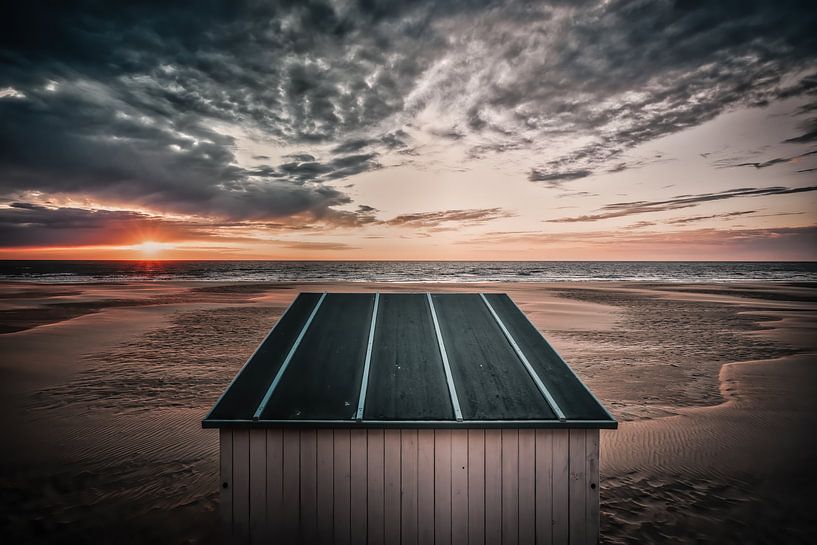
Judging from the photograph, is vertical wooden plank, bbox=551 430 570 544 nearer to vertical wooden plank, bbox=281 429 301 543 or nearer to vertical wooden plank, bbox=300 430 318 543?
vertical wooden plank, bbox=300 430 318 543

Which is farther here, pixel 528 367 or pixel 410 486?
pixel 528 367

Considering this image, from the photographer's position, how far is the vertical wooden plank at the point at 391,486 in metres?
5.08

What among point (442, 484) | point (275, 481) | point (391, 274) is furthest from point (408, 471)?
point (391, 274)

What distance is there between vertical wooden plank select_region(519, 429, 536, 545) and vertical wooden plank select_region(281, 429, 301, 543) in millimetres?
2684

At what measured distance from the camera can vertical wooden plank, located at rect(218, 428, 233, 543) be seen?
16.6 ft

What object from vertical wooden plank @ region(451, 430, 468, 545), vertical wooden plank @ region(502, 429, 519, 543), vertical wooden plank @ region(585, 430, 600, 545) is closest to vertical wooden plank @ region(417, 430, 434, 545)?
vertical wooden plank @ region(451, 430, 468, 545)

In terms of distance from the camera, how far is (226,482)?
5094mm

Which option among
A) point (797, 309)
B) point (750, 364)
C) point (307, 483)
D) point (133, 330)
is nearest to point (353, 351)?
point (307, 483)

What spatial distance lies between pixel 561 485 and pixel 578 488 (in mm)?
210

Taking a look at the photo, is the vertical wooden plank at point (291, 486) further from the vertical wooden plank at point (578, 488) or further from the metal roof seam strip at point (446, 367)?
the vertical wooden plank at point (578, 488)

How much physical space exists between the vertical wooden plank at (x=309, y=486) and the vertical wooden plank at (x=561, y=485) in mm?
2875

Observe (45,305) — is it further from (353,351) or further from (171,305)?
(353,351)

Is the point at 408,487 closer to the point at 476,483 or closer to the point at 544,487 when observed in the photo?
the point at 476,483

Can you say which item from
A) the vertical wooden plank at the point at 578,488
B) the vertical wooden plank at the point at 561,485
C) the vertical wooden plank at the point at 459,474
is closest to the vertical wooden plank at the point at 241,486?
the vertical wooden plank at the point at 459,474
